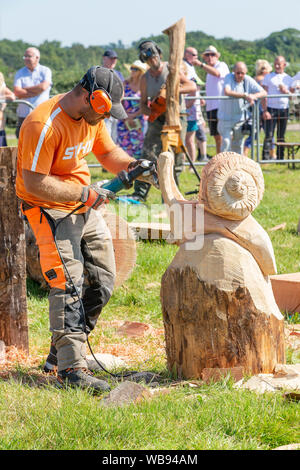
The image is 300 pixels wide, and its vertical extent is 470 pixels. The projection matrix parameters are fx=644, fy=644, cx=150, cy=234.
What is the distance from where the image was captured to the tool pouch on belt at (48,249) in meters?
3.83

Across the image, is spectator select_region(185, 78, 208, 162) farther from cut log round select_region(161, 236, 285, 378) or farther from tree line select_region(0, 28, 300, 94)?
tree line select_region(0, 28, 300, 94)

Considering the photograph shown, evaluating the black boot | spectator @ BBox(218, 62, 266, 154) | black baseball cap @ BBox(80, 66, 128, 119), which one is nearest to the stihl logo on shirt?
black baseball cap @ BBox(80, 66, 128, 119)

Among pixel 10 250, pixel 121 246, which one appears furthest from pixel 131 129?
pixel 10 250

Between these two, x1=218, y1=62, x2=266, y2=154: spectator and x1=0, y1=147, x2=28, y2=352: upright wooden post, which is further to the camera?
x1=218, y1=62, x2=266, y2=154: spectator

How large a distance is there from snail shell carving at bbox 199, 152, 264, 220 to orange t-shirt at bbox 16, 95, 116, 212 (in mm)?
813

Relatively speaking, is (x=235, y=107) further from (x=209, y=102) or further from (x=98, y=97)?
(x=98, y=97)

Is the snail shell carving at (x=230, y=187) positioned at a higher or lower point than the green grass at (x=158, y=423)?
higher

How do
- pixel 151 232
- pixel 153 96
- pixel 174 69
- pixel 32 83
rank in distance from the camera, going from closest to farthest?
1. pixel 151 232
2. pixel 174 69
3. pixel 153 96
4. pixel 32 83

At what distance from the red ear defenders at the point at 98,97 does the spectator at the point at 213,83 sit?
822 cm

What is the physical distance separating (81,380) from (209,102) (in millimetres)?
8902

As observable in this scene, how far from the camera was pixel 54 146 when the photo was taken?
3.76 m

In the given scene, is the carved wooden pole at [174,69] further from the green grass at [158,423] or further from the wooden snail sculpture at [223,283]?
the green grass at [158,423]

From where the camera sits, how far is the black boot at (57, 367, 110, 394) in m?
3.77

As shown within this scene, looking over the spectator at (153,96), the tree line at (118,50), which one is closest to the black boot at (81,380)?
the spectator at (153,96)
